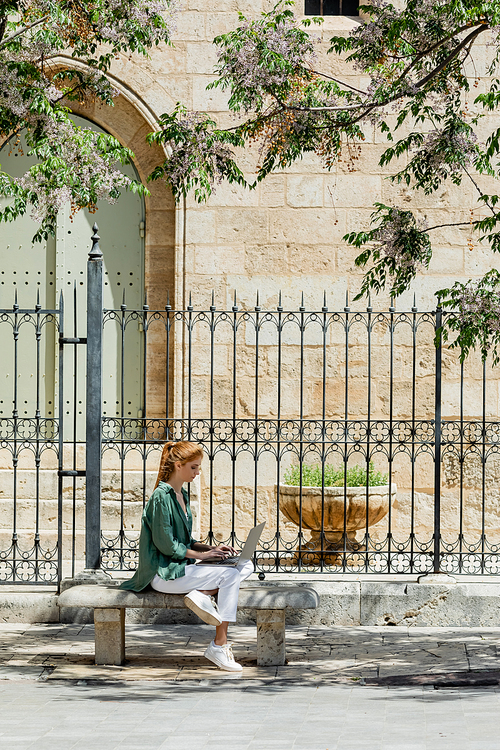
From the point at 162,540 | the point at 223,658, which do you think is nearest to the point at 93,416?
the point at 162,540

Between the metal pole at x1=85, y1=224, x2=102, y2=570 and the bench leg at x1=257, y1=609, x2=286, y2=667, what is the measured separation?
5.74 feet

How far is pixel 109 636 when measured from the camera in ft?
21.0

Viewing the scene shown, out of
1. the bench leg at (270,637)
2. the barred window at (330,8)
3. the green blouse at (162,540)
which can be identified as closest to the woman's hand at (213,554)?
the green blouse at (162,540)

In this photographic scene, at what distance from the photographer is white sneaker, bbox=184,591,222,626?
6109 mm

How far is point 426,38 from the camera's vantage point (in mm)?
7434

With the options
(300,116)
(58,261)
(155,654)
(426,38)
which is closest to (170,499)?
(155,654)

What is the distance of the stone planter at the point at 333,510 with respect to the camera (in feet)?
29.0

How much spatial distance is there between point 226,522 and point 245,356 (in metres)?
1.75

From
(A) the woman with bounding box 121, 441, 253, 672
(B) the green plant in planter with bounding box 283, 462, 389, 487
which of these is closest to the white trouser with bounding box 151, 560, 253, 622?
(A) the woman with bounding box 121, 441, 253, 672

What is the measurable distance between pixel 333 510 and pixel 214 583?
9.40ft

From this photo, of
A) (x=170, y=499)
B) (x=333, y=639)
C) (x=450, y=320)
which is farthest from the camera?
(x=333, y=639)

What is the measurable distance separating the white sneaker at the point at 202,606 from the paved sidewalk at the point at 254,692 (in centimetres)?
36

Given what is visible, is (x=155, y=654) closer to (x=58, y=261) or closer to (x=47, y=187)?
(x=47, y=187)

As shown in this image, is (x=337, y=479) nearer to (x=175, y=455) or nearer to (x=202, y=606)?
(x=175, y=455)
